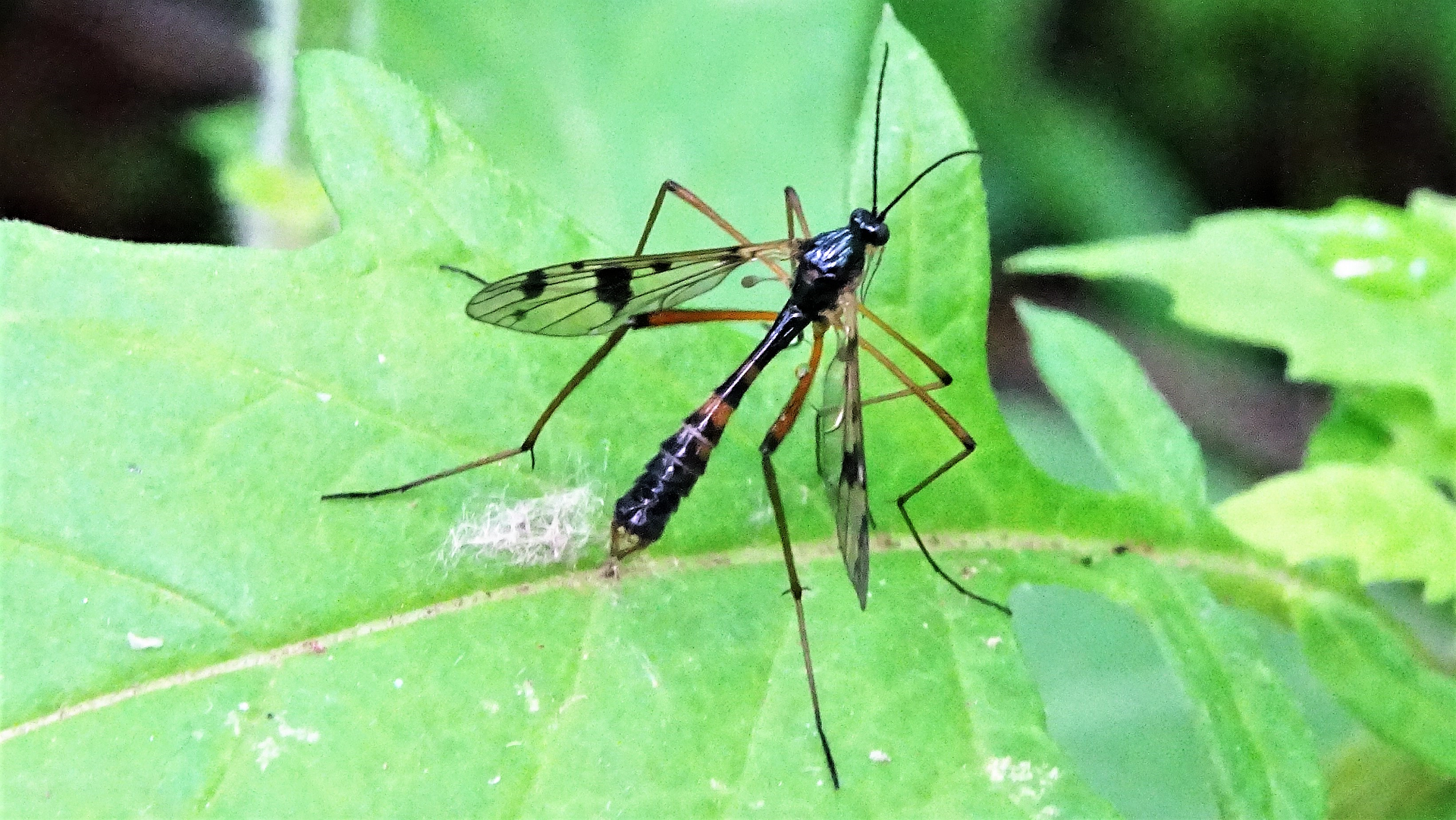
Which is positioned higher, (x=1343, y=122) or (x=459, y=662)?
(x=1343, y=122)

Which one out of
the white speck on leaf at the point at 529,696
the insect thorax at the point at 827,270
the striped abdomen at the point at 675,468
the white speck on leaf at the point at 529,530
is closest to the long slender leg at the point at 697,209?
the insect thorax at the point at 827,270

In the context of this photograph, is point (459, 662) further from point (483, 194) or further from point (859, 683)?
point (483, 194)

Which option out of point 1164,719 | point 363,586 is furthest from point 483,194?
point 1164,719

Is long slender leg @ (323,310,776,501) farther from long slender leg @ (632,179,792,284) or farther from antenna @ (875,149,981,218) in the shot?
antenna @ (875,149,981,218)

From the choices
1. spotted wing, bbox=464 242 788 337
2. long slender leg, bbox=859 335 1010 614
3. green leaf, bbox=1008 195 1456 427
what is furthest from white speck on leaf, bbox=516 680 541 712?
green leaf, bbox=1008 195 1456 427

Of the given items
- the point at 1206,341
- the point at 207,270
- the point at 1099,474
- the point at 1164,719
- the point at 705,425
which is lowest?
the point at 1164,719

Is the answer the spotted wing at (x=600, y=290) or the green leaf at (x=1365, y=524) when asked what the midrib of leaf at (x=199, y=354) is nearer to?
the spotted wing at (x=600, y=290)

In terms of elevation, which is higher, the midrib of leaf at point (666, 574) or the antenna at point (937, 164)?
the antenna at point (937, 164)
